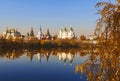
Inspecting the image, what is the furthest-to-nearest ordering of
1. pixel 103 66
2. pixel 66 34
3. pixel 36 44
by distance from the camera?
pixel 66 34
pixel 36 44
pixel 103 66

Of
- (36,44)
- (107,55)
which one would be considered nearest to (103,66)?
(107,55)

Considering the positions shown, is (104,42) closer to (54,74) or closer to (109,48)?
(109,48)

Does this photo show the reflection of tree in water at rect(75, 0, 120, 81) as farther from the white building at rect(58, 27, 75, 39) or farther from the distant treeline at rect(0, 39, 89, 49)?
the white building at rect(58, 27, 75, 39)

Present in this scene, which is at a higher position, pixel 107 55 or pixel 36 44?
pixel 107 55

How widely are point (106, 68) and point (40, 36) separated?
92.8 meters

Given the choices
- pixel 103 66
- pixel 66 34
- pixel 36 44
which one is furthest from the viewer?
pixel 66 34

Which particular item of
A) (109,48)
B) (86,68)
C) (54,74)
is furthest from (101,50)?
(54,74)

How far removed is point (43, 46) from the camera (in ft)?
224

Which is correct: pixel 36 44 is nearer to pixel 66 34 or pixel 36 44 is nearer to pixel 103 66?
pixel 66 34

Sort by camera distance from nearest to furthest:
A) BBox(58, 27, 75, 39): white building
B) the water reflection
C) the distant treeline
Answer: the water reflection, the distant treeline, BBox(58, 27, 75, 39): white building

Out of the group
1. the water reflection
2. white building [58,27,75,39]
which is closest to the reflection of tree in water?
the water reflection

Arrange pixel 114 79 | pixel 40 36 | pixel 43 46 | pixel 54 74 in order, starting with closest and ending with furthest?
pixel 114 79
pixel 54 74
pixel 43 46
pixel 40 36

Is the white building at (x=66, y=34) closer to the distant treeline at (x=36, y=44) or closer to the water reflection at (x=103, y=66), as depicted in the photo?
the distant treeline at (x=36, y=44)

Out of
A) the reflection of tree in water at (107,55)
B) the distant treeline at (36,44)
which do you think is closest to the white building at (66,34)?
the distant treeline at (36,44)
